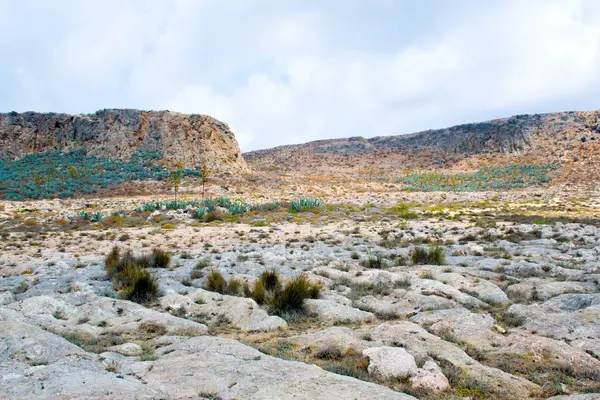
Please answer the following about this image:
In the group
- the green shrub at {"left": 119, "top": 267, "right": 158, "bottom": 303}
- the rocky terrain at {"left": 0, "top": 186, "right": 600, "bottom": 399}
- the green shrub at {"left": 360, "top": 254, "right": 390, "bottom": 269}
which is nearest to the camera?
the rocky terrain at {"left": 0, "top": 186, "right": 600, "bottom": 399}

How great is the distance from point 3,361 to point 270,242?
13.5m

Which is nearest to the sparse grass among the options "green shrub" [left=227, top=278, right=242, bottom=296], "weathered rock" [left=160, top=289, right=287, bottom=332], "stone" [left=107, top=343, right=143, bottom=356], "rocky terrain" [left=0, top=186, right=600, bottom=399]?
"rocky terrain" [left=0, top=186, right=600, bottom=399]

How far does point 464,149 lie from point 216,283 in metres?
90.4

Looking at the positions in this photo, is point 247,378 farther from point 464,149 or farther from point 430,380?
point 464,149

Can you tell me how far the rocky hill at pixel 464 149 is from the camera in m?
74.8

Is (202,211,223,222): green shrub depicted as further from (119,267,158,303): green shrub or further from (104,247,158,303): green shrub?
(119,267,158,303): green shrub

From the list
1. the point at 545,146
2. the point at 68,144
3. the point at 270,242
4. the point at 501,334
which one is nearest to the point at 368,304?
the point at 501,334

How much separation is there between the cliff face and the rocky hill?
77.4 ft

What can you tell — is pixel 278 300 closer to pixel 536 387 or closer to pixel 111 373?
pixel 111 373

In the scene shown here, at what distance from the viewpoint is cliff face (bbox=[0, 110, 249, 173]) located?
6203 centimetres

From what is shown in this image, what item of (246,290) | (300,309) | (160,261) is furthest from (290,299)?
(160,261)

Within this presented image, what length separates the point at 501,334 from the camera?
6832 mm

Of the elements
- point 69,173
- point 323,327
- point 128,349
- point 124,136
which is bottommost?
point 323,327

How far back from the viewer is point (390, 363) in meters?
5.39
